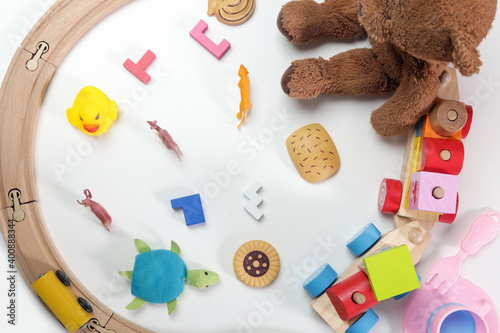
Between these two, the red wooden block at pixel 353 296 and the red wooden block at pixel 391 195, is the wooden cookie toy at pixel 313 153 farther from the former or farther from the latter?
the red wooden block at pixel 353 296

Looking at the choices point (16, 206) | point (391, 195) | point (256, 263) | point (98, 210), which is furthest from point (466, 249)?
point (16, 206)

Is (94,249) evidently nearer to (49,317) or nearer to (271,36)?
(49,317)

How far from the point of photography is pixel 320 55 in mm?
1039

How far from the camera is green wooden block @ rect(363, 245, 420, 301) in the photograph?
832 mm

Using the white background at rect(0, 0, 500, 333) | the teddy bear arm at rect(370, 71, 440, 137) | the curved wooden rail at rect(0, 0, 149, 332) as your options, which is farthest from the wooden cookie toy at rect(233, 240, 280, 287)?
the teddy bear arm at rect(370, 71, 440, 137)

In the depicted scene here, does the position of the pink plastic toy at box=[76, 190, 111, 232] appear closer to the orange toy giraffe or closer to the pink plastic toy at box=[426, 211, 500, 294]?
the orange toy giraffe

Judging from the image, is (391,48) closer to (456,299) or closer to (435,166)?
(435,166)

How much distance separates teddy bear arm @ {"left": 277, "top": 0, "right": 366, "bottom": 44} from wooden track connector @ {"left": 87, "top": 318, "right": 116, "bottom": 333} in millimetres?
787

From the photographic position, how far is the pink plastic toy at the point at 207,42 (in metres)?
1.02

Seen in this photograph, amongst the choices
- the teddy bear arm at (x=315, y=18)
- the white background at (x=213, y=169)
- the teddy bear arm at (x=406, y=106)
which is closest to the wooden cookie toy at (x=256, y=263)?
the white background at (x=213, y=169)

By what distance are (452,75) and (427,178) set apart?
0.25 meters

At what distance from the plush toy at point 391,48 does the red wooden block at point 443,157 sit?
0.07 metres

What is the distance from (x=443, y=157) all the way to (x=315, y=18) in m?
0.42

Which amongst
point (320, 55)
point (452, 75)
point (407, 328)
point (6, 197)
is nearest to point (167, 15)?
point (320, 55)
